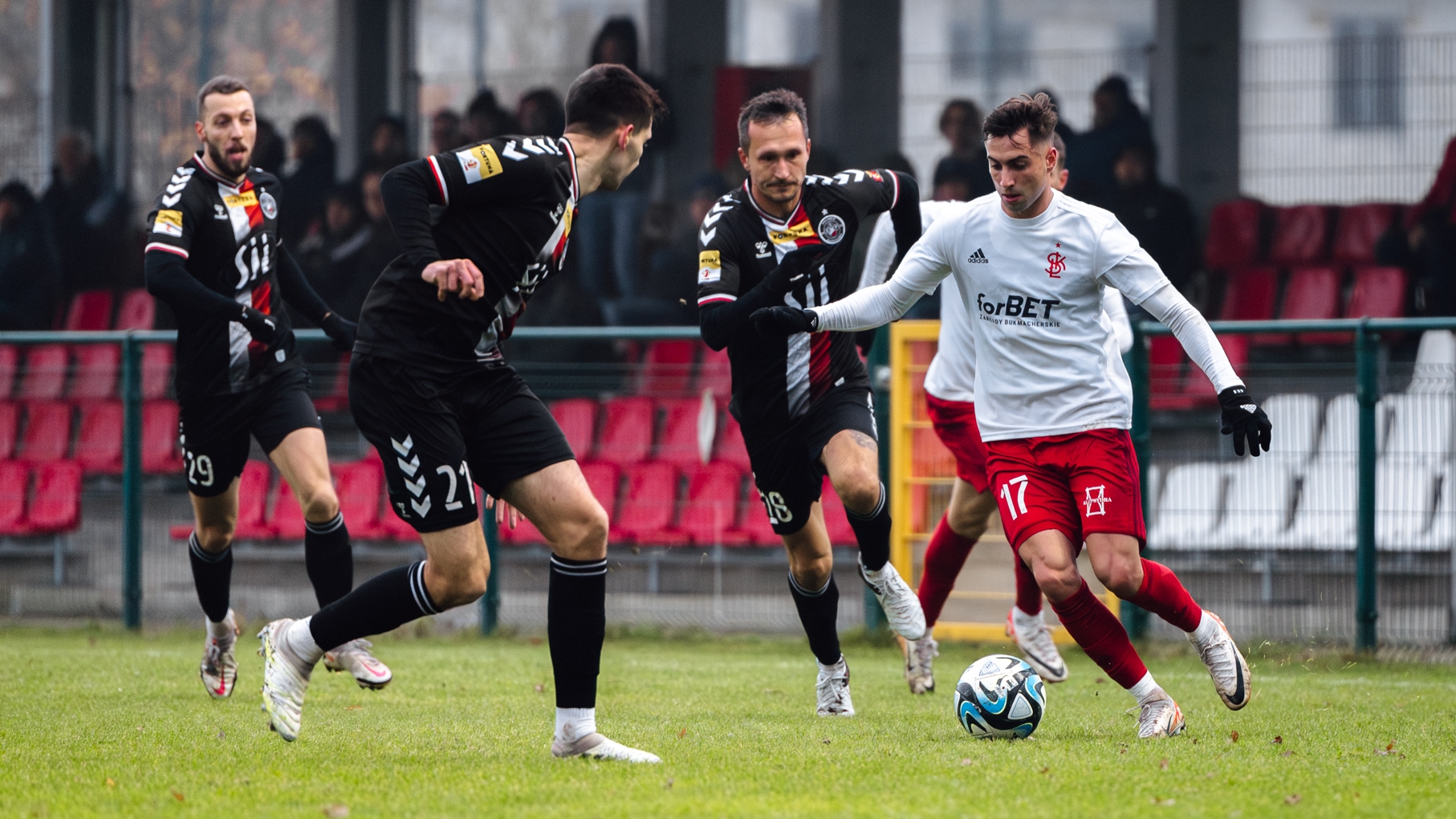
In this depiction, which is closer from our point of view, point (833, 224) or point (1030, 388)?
point (1030, 388)

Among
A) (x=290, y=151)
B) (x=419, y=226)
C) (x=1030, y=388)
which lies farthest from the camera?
(x=290, y=151)

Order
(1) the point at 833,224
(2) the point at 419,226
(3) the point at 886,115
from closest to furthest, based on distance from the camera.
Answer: (2) the point at 419,226, (1) the point at 833,224, (3) the point at 886,115

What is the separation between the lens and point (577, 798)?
4172 mm

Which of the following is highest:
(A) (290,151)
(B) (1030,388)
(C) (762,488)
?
(A) (290,151)

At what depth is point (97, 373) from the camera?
11.7 meters

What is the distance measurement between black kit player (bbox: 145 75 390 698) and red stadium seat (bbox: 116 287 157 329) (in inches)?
408

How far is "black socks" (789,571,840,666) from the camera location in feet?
21.3

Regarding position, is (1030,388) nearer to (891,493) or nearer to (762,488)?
(762,488)

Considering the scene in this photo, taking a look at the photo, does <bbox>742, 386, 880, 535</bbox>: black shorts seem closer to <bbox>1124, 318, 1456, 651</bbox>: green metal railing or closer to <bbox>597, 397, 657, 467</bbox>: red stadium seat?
<bbox>1124, 318, 1456, 651</bbox>: green metal railing

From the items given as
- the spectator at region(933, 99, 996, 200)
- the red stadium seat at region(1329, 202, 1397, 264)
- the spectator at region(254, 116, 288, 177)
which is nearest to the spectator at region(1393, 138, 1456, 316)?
the red stadium seat at region(1329, 202, 1397, 264)

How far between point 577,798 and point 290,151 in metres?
14.3

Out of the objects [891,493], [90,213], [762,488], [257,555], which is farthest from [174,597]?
[90,213]

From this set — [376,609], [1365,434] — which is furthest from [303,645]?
[1365,434]

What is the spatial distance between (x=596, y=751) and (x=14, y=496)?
26.7ft
